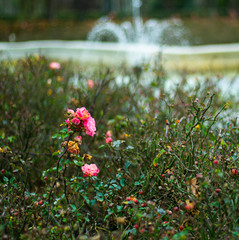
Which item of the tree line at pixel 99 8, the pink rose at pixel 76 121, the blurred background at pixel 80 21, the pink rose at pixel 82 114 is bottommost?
the pink rose at pixel 76 121

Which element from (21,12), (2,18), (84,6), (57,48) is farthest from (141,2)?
(57,48)

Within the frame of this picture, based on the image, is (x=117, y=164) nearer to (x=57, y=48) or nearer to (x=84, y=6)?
(x=57, y=48)

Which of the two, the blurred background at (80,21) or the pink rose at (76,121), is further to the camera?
the blurred background at (80,21)

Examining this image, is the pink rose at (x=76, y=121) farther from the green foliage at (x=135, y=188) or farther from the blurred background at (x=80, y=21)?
the blurred background at (x=80, y=21)

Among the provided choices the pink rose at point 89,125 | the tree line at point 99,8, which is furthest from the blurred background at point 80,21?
the pink rose at point 89,125

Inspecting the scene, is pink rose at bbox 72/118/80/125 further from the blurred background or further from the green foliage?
the blurred background

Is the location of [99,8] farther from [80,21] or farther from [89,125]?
[89,125]

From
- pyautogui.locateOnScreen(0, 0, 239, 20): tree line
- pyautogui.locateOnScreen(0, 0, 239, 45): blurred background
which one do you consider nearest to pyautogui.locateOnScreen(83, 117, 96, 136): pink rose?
pyautogui.locateOnScreen(0, 0, 239, 45): blurred background

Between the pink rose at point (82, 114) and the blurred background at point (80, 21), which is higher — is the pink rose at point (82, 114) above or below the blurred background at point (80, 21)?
below

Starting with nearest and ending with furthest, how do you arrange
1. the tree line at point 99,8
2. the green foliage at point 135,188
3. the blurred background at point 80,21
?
1. the green foliage at point 135,188
2. the blurred background at point 80,21
3. the tree line at point 99,8

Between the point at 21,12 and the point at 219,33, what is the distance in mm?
12275

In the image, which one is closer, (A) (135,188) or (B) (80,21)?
(A) (135,188)

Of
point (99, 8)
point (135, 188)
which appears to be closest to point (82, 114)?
point (135, 188)

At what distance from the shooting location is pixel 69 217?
6.04 feet
